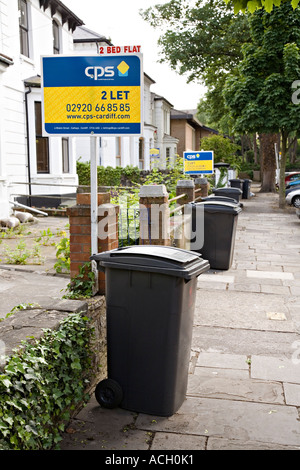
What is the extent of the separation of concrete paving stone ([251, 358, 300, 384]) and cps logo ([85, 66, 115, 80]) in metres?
2.98

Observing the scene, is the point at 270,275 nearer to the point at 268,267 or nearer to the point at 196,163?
the point at 268,267

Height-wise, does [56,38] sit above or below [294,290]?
above

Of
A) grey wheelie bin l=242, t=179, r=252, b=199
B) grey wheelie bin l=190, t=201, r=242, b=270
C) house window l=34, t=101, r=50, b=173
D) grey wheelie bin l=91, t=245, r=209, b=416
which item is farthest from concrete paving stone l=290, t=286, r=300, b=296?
grey wheelie bin l=242, t=179, r=252, b=199

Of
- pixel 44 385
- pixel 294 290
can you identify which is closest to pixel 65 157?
pixel 294 290

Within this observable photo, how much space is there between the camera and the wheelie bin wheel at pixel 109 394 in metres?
3.91

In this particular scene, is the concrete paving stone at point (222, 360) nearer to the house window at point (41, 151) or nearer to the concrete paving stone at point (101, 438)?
the concrete paving stone at point (101, 438)

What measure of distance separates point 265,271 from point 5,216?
23.1 feet

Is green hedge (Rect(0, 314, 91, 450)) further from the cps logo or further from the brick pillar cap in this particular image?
the brick pillar cap

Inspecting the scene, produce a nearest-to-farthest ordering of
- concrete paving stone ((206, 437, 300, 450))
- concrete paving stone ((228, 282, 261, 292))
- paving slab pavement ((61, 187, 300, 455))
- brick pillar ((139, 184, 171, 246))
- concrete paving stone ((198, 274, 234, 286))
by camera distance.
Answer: concrete paving stone ((206, 437, 300, 450)) < paving slab pavement ((61, 187, 300, 455)) < brick pillar ((139, 184, 171, 246)) < concrete paving stone ((228, 282, 261, 292)) < concrete paving stone ((198, 274, 234, 286))

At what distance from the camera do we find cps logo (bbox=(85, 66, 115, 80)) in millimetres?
4633

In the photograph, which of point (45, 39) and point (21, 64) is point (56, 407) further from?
point (45, 39)

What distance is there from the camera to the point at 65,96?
475 centimetres

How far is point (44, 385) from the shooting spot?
10.8ft

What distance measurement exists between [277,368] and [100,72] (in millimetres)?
3143
